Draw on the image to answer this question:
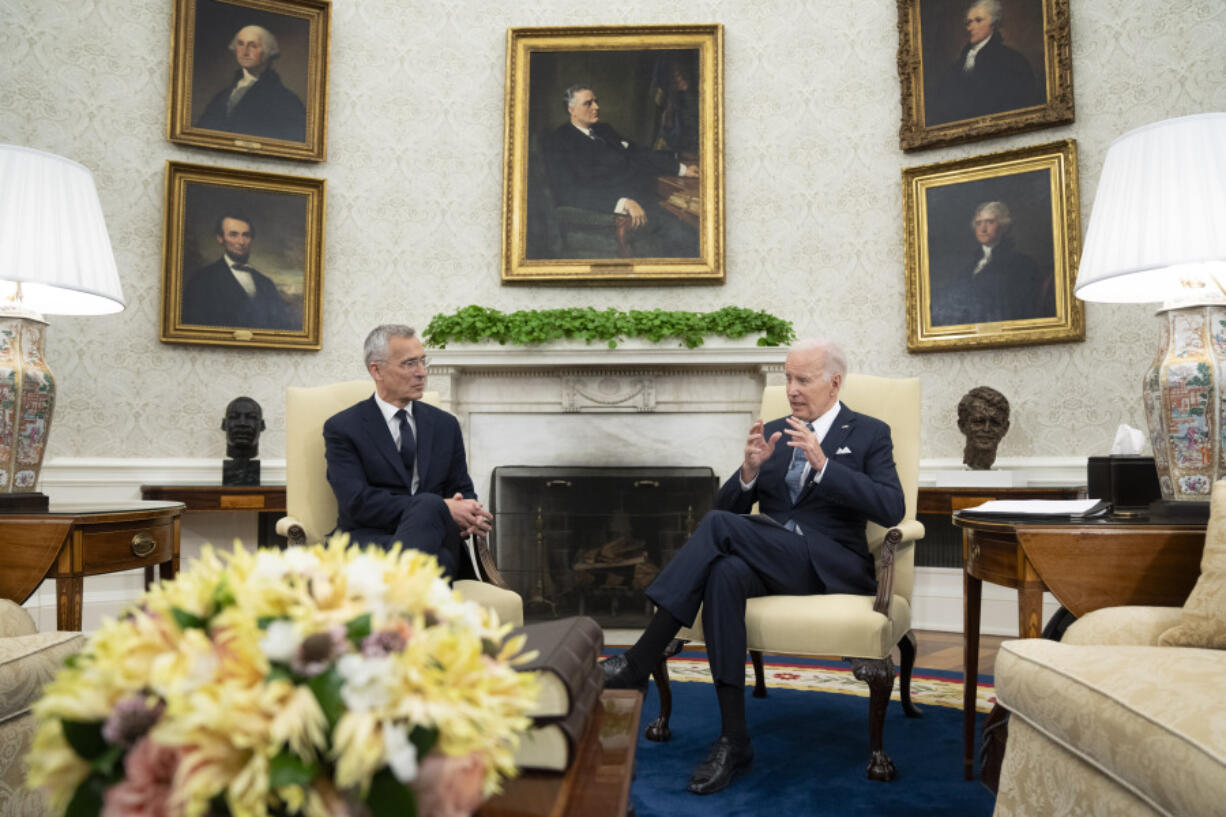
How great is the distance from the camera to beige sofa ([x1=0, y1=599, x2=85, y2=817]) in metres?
1.77

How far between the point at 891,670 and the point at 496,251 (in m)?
3.91

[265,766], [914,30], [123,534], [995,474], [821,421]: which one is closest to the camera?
[265,766]

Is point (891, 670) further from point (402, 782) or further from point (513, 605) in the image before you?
point (402, 782)

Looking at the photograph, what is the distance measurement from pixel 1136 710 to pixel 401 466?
2530mm

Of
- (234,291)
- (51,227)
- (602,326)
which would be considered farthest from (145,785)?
(234,291)

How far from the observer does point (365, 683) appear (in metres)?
0.81

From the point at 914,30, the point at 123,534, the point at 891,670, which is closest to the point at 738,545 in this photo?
the point at 891,670

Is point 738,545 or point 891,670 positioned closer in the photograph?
point 891,670

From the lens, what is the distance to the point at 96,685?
834 millimetres

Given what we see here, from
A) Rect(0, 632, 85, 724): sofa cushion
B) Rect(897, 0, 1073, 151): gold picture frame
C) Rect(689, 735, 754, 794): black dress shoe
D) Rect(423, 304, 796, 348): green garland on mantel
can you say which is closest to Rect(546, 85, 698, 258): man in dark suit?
Rect(423, 304, 796, 348): green garland on mantel

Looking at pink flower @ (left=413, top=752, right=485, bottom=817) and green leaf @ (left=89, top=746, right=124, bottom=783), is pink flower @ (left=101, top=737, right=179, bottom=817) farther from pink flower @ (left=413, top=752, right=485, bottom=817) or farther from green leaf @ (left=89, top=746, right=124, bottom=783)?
pink flower @ (left=413, top=752, right=485, bottom=817)

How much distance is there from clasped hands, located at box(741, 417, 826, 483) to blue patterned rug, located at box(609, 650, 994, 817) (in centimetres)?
97

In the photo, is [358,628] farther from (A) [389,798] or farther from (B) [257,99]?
(B) [257,99]

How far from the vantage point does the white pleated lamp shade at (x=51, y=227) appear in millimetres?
2697
